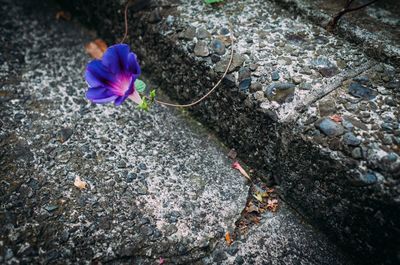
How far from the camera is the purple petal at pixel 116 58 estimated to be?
134 centimetres

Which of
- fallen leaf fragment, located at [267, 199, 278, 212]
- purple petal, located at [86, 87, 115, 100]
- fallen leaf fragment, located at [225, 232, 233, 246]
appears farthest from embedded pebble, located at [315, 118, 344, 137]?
purple petal, located at [86, 87, 115, 100]

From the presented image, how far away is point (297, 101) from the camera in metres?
1.35

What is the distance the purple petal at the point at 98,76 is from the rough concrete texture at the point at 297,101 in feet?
1.15

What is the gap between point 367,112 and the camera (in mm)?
1279

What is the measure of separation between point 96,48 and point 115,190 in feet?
3.00

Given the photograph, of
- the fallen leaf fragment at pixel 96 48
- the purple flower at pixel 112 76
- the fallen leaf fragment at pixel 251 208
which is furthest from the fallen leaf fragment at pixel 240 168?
the fallen leaf fragment at pixel 96 48

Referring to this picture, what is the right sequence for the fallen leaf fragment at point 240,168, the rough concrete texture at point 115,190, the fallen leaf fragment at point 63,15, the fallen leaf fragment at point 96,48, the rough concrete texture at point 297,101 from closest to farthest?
1. the rough concrete texture at point 297,101
2. the rough concrete texture at point 115,190
3. the fallen leaf fragment at point 240,168
4. the fallen leaf fragment at point 96,48
5. the fallen leaf fragment at point 63,15

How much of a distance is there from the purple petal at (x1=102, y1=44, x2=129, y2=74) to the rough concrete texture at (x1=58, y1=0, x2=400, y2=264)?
0.99 ft

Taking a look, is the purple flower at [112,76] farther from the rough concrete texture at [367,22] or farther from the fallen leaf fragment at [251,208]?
the rough concrete texture at [367,22]

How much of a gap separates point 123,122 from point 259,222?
29.5 inches

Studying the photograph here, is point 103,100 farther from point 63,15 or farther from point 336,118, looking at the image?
point 63,15

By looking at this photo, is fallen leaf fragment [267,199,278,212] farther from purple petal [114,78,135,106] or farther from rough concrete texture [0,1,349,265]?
purple petal [114,78,135,106]

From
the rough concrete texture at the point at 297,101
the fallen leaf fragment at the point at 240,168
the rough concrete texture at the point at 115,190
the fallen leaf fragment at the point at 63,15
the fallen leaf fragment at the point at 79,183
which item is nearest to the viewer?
the rough concrete texture at the point at 297,101

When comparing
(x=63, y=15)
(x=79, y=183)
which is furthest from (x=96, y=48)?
(x=79, y=183)
